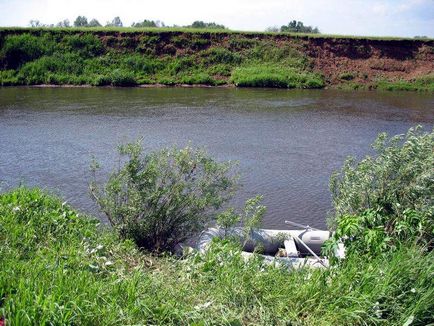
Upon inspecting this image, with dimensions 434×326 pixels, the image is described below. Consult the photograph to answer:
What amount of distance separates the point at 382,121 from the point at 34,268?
23.6 meters

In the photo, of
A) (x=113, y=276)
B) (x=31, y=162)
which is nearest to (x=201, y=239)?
(x=113, y=276)

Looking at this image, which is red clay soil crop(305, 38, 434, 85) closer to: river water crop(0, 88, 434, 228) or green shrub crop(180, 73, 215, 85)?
river water crop(0, 88, 434, 228)

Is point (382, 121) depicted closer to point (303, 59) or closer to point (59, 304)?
point (303, 59)

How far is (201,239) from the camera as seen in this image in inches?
362

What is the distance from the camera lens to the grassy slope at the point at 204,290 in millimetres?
4660

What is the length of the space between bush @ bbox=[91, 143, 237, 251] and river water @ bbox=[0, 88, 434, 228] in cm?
318

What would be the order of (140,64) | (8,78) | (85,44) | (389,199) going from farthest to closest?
1. (85,44)
2. (140,64)
3. (8,78)
4. (389,199)

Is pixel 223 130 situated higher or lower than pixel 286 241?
lower

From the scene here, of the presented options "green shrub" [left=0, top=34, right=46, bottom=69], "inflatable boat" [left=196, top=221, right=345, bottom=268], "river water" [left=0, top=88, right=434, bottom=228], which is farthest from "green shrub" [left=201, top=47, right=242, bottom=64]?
"inflatable boat" [left=196, top=221, right=345, bottom=268]

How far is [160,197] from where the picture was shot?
8.98 meters

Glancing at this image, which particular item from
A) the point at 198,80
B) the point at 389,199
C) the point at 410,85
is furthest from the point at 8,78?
the point at 389,199

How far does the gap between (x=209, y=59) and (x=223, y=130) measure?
20.1 meters

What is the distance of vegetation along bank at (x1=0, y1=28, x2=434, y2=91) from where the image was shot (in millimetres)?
38787

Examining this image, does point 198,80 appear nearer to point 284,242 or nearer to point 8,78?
point 8,78
